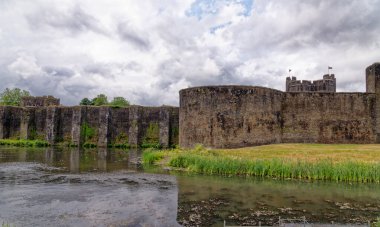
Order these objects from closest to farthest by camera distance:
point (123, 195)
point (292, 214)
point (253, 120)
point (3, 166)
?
point (292, 214), point (123, 195), point (3, 166), point (253, 120)

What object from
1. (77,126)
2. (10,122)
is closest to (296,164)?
(77,126)

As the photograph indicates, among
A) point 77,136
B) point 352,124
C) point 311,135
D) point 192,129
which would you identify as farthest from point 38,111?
point 352,124

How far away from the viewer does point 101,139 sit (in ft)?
133

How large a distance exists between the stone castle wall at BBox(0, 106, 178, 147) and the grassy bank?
15.8 meters

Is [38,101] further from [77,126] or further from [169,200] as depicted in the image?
[169,200]

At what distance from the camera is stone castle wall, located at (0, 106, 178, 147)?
3962cm

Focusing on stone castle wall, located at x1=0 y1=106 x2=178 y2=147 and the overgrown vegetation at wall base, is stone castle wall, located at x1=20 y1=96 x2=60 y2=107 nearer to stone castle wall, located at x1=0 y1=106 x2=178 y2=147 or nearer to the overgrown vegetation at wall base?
stone castle wall, located at x1=0 y1=106 x2=178 y2=147

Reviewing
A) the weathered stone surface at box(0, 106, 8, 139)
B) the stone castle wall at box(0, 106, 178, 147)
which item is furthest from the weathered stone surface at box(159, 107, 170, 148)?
the weathered stone surface at box(0, 106, 8, 139)

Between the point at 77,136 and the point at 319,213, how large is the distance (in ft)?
111

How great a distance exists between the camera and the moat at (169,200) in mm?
10711

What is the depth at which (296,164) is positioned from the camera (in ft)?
59.8

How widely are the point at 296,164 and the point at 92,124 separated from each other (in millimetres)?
28790

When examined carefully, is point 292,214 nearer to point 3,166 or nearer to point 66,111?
point 3,166

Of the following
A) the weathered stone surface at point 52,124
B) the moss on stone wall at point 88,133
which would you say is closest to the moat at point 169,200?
the moss on stone wall at point 88,133
